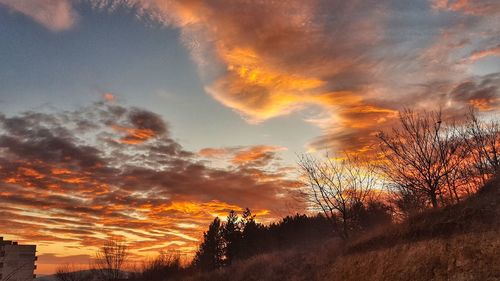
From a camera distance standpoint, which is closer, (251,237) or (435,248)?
(435,248)

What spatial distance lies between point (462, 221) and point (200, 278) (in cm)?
3497

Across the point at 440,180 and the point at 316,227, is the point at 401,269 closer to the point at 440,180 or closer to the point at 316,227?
the point at 440,180

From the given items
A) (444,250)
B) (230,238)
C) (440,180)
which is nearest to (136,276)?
(230,238)

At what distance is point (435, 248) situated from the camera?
18.5 meters

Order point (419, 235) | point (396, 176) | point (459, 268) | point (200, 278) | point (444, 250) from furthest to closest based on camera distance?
point (200, 278)
point (396, 176)
point (419, 235)
point (444, 250)
point (459, 268)

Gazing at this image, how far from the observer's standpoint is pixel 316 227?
85.8 metres

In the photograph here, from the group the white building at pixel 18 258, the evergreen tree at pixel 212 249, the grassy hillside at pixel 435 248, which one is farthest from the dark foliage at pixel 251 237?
the grassy hillside at pixel 435 248

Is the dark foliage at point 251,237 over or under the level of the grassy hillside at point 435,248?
over

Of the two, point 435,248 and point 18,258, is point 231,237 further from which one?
point 435,248

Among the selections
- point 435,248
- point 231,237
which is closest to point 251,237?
point 231,237

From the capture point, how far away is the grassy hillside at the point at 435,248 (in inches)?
628

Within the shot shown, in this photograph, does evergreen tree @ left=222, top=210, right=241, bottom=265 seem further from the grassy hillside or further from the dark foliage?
the grassy hillside

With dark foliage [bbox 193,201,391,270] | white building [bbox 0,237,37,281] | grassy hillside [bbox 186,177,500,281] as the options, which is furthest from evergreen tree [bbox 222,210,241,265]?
grassy hillside [bbox 186,177,500,281]

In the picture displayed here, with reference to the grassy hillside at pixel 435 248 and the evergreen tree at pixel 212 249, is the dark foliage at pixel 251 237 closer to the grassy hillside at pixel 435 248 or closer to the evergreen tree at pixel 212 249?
the evergreen tree at pixel 212 249
